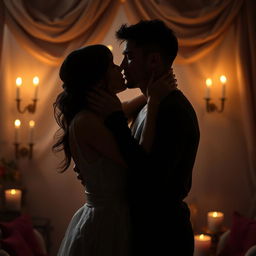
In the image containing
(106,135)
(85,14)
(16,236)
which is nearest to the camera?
(106,135)

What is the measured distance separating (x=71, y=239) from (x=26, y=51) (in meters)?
1.98

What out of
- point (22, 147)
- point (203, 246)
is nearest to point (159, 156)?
point (203, 246)

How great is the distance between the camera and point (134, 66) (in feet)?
6.66

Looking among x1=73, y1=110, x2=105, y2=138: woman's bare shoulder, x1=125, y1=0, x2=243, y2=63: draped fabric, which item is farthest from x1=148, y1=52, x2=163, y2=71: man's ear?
x1=125, y1=0, x2=243, y2=63: draped fabric

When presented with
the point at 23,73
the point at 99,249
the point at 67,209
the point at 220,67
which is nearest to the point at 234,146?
the point at 220,67

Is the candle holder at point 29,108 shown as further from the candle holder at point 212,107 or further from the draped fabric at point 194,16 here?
the candle holder at point 212,107

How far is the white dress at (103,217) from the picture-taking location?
75.2 inches

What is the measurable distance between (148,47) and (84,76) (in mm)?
290

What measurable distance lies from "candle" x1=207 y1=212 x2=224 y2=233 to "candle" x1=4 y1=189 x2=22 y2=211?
3.98 ft

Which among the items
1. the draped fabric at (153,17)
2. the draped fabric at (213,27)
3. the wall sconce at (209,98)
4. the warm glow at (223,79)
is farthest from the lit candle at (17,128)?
the warm glow at (223,79)

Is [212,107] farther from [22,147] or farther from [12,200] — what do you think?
[12,200]

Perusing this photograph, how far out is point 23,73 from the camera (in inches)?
143

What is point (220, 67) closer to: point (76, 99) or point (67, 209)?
point (67, 209)

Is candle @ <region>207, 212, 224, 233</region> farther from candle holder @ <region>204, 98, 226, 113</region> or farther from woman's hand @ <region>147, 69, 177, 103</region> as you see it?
woman's hand @ <region>147, 69, 177, 103</region>
